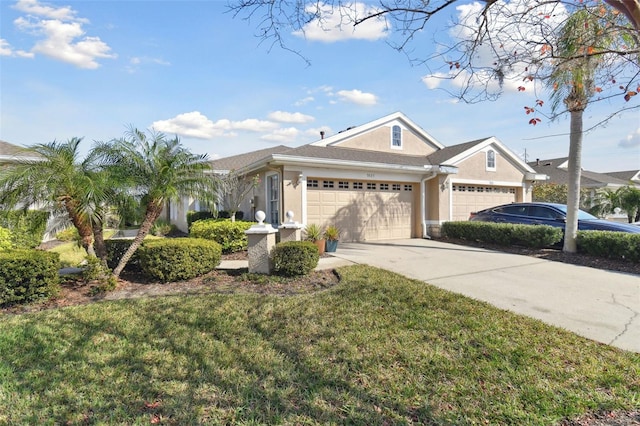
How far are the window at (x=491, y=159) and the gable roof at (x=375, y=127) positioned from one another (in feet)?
7.97

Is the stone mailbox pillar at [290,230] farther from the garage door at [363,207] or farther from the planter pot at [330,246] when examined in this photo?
the garage door at [363,207]

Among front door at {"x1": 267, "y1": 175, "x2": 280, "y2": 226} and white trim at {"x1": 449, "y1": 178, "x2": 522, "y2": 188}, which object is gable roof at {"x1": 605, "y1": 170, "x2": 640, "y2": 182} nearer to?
white trim at {"x1": 449, "y1": 178, "x2": 522, "y2": 188}

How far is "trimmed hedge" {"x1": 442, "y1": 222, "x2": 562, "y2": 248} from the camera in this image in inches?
391

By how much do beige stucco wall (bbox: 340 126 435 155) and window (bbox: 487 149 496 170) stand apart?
8.51 ft

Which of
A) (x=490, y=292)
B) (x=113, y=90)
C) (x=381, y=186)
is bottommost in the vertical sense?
(x=490, y=292)

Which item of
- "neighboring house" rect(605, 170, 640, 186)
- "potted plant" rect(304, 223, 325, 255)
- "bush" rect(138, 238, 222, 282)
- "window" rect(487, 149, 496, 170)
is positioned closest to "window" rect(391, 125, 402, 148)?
"window" rect(487, 149, 496, 170)

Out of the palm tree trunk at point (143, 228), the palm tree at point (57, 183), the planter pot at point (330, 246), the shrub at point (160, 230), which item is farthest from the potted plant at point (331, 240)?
the shrub at point (160, 230)

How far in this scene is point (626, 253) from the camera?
318 inches

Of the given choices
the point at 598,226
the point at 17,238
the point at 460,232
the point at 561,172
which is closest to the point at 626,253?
the point at 598,226

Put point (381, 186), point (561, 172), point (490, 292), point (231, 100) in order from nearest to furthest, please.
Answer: point (490, 292) < point (231, 100) < point (381, 186) < point (561, 172)

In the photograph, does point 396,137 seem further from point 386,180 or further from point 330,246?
point 330,246

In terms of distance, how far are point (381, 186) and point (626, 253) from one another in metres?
7.43

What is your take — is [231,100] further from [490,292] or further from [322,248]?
[490,292]

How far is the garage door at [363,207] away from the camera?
1177cm
